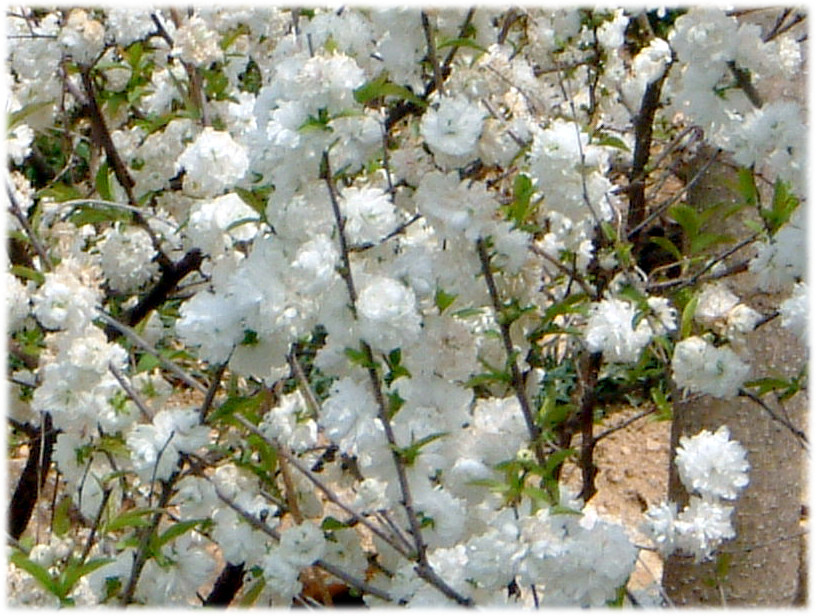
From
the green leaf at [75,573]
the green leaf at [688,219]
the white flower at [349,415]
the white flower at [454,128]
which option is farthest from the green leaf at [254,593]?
the green leaf at [688,219]

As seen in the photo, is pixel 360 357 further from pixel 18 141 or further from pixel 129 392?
pixel 18 141

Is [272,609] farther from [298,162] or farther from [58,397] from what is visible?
[298,162]

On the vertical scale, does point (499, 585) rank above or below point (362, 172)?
below

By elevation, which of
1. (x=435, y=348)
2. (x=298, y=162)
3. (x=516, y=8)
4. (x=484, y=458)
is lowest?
(x=484, y=458)

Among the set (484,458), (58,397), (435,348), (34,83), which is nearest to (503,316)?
(435,348)

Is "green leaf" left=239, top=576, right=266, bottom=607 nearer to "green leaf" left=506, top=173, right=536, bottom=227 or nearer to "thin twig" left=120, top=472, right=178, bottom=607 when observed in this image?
"thin twig" left=120, top=472, right=178, bottom=607

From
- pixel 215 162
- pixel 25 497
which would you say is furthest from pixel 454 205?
pixel 25 497

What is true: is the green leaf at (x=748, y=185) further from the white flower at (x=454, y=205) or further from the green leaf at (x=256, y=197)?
the green leaf at (x=256, y=197)
